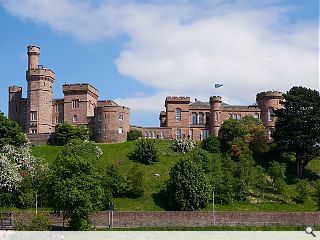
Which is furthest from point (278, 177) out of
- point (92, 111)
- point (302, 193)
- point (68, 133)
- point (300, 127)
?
point (92, 111)

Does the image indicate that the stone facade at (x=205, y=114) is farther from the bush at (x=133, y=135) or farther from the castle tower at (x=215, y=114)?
the bush at (x=133, y=135)

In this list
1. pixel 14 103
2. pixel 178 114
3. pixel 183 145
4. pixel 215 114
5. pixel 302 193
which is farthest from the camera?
pixel 14 103

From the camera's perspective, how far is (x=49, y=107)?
82.5 metres

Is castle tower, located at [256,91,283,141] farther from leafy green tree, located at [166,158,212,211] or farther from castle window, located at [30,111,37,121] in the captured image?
castle window, located at [30,111,37,121]

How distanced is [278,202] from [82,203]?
22.4 meters

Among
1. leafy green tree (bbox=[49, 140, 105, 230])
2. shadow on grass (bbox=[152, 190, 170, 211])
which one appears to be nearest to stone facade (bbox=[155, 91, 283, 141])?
shadow on grass (bbox=[152, 190, 170, 211])

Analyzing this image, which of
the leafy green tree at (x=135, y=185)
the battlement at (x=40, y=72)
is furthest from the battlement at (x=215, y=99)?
the leafy green tree at (x=135, y=185)

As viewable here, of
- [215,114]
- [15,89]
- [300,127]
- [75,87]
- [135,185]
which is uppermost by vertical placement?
[15,89]

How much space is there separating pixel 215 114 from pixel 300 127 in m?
19.1

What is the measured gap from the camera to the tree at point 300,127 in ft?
204

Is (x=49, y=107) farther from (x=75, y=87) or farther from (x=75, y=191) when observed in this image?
(x=75, y=191)

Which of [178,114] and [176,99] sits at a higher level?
[176,99]

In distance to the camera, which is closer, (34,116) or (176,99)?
(34,116)
